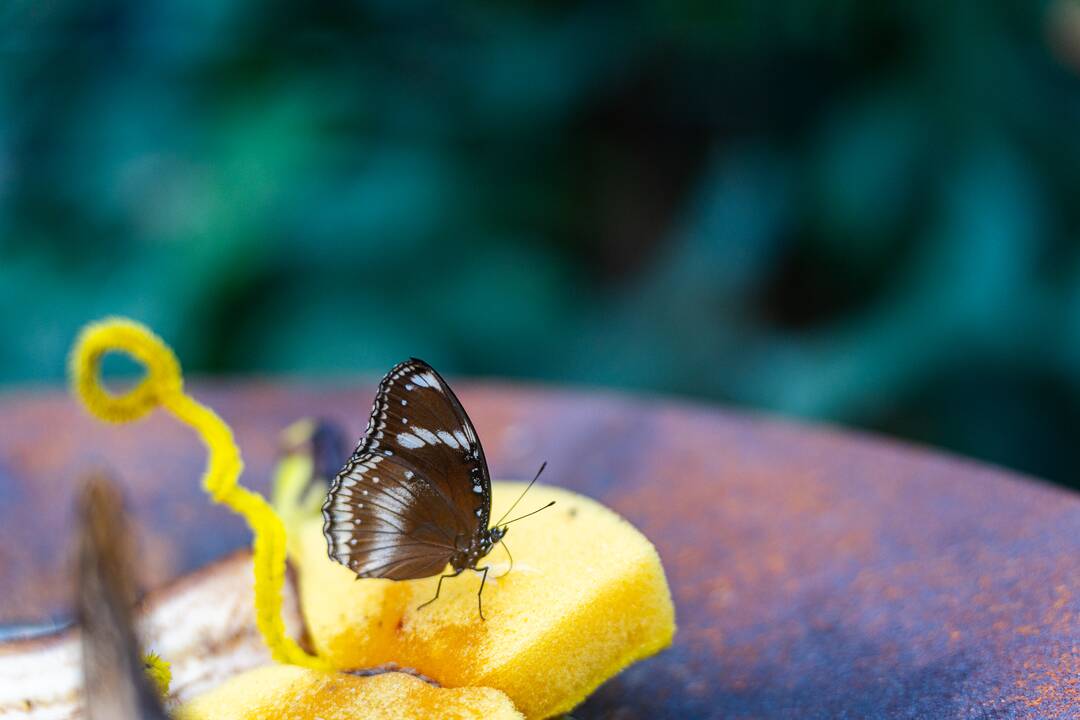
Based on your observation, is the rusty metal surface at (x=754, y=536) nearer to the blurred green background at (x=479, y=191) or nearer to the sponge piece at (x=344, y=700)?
the sponge piece at (x=344, y=700)

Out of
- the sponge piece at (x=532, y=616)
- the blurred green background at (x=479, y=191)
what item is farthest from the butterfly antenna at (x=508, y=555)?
the blurred green background at (x=479, y=191)

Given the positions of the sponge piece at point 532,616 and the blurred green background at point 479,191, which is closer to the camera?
the sponge piece at point 532,616

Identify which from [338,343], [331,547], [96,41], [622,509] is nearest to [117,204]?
[96,41]

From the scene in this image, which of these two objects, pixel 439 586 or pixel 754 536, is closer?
pixel 439 586

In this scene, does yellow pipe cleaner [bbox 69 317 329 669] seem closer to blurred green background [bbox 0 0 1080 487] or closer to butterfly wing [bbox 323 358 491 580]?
butterfly wing [bbox 323 358 491 580]

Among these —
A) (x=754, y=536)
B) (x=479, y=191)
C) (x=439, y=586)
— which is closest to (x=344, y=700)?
(x=439, y=586)

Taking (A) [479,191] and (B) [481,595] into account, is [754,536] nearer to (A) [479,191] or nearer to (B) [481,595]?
(B) [481,595]

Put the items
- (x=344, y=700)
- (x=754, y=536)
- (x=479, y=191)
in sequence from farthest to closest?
(x=479, y=191) → (x=754, y=536) → (x=344, y=700)
